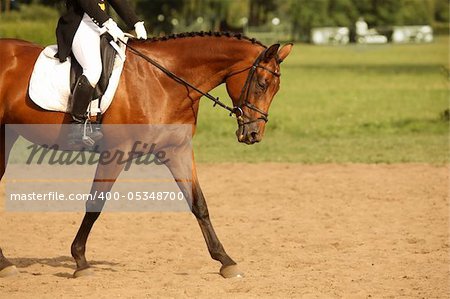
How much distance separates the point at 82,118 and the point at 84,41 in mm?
675

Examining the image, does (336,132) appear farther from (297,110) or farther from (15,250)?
(15,250)

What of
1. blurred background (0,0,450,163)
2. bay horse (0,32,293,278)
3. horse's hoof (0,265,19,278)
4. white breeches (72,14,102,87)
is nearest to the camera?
bay horse (0,32,293,278)

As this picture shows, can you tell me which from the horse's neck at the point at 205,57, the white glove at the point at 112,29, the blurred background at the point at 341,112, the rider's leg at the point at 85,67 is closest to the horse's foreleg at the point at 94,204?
the rider's leg at the point at 85,67

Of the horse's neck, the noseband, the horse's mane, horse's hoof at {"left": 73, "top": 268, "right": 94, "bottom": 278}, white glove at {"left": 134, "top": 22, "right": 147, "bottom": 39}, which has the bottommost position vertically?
horse's hoof at {"left": 73, "top": 268, "right": 94, "bottom": 278}

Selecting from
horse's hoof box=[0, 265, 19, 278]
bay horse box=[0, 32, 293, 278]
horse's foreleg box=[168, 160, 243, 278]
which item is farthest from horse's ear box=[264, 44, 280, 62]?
horse's hoof box=[0, 265, 19, 278]

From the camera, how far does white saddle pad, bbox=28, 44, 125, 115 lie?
8531mm

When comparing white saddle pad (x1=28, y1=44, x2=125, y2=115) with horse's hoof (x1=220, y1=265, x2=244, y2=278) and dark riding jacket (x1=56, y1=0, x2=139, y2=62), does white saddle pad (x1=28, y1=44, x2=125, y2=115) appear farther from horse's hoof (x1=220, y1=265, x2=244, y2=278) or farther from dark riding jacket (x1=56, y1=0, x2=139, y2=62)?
horse's hoof (x1=220, y1=265, x2=244, y2=278)

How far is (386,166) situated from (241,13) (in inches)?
2639

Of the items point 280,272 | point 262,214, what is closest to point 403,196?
point 262,214

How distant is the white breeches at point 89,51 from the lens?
839cm

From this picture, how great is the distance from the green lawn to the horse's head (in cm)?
798

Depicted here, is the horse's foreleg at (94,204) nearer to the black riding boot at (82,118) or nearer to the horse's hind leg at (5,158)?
the black riding boot at (82,118)

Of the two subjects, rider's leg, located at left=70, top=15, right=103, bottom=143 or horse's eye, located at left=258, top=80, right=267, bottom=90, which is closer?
horse's eye, located at left=258, top=80, right=267, bottom=90

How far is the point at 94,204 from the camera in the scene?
340 inches
